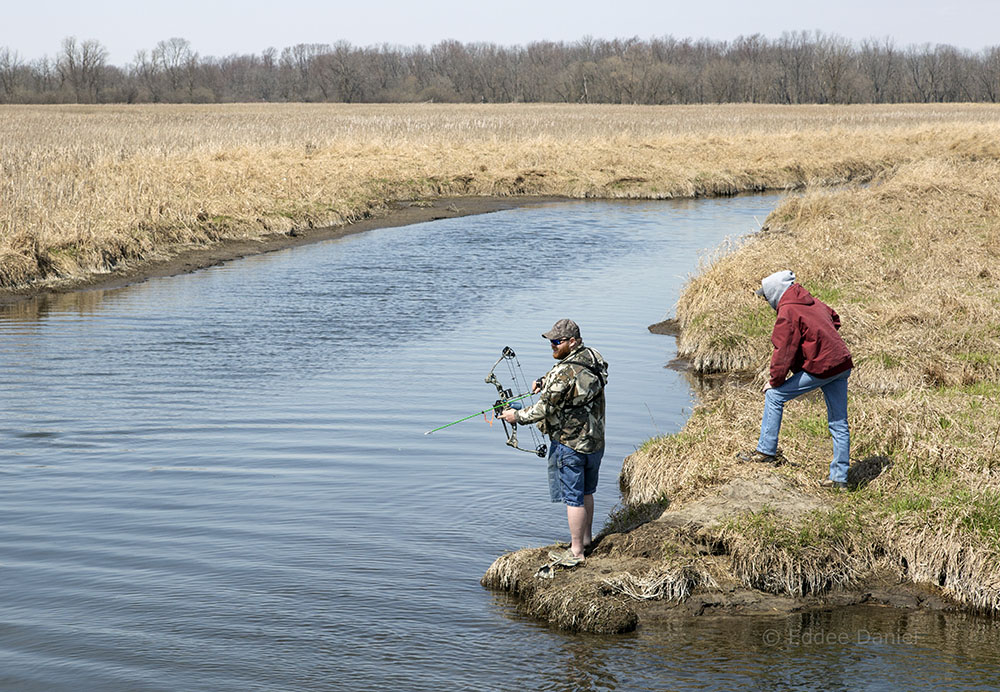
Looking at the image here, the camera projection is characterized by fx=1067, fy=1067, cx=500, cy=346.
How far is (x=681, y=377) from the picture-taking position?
15445 millimetres

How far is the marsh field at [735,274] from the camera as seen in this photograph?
27.1 ft

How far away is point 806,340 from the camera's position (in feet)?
29.9

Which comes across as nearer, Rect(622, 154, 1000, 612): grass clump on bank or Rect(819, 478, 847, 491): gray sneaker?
Rect(622, 154, 1000, 612): grass clump on bank

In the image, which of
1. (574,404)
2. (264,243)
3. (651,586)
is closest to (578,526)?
(651,586)

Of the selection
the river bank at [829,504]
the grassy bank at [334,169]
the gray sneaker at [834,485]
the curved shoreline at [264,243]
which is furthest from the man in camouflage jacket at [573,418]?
the grassy bank at [334,169]

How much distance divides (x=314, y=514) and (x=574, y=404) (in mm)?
3173

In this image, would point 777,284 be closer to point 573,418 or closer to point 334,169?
point 573,418

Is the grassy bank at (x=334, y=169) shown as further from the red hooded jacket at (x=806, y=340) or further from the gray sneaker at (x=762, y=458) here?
the red hooded jacket at (x=806, y=340)

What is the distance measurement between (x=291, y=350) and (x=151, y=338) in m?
2.45

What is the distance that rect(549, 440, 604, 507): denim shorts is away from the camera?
8.19 metres

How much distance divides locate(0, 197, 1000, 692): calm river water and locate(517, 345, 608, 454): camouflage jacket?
55.2 inches

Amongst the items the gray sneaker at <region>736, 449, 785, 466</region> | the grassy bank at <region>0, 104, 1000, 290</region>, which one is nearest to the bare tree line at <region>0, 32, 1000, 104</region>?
the grassy bank at <region>0, 104, 1000, 290</region>

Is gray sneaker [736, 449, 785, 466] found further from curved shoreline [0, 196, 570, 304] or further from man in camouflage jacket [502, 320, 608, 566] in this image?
curved shoreline [0, 196, 570, 304]

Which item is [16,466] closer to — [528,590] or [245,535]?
[245,535]
